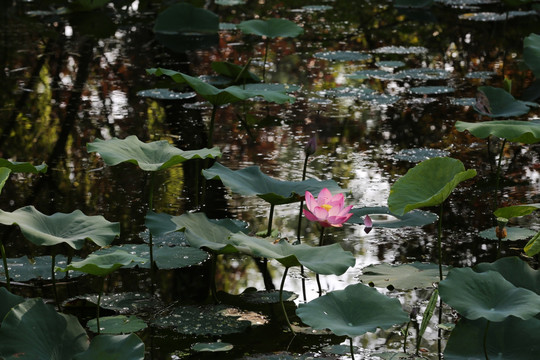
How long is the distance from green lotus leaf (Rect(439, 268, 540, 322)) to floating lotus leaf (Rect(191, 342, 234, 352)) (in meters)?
0.48

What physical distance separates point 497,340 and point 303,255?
17.3 inches

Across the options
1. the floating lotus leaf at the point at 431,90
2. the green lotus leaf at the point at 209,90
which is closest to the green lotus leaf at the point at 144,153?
the green lotus leaf at the point at 209,90

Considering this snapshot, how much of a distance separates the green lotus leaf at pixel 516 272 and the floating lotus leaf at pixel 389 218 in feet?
2.12

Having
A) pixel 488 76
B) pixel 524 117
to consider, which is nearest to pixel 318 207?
pixel 524 117

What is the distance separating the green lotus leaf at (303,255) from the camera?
1789 mm

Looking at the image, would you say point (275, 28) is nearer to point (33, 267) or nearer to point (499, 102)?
point (499, 102)

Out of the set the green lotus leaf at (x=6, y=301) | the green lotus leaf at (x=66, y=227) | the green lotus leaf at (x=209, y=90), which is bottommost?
the green lotus leaf at (x=6, y=301)

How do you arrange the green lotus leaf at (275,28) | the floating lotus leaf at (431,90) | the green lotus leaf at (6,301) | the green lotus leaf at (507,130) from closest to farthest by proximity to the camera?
the green lotus leaf at (6,301) < the green lotus leaf at (507,130) < the floating lotus leaf at (431,90) < the green lotus leaf at (275,28)

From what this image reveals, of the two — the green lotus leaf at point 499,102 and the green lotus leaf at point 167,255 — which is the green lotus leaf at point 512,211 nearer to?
the green lotus leaf at point 167,255

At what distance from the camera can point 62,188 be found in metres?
3.07

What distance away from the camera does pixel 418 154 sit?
3.42 meters

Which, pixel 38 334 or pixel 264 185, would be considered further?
pixel 264 185

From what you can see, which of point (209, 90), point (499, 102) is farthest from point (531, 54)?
point (209, 90)

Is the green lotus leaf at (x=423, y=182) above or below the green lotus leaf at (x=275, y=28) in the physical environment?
below
